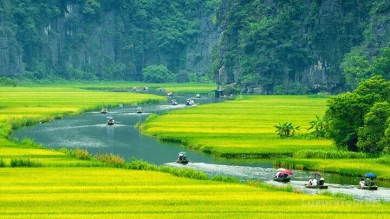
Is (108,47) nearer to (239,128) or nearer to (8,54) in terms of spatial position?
(8,54)

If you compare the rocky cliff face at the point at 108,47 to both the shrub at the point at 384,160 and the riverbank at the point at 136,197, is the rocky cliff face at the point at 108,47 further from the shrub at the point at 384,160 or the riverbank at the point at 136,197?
the riverbank at the point at 136,197

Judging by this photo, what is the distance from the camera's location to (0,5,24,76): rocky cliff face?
15012 cm

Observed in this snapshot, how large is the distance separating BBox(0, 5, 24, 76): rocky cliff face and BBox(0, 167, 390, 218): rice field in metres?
116

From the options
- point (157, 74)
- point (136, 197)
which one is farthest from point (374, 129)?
point (157, 74)

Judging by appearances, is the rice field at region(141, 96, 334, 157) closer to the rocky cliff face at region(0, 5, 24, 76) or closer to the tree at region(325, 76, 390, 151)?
the tree at region(325, 76, 390, 151)

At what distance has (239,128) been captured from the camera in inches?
2424

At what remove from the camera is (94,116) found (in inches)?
3073

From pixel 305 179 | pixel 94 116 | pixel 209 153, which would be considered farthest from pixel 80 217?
pixel 94 116

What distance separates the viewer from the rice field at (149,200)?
29.9 meters

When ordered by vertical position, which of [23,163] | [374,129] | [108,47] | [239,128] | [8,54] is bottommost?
[239,128]

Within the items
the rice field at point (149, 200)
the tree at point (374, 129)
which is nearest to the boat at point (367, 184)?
the rice field at point (149, 200)

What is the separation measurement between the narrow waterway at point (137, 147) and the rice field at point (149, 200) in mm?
3221

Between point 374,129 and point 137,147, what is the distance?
14273 mm

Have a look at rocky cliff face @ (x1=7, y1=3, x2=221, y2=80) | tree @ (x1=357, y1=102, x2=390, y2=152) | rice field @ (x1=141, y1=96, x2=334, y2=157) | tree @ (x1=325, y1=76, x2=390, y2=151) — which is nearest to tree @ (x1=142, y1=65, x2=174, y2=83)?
rocky cliff face @ (x1=7, y1=3, x2=221, y2=80)
